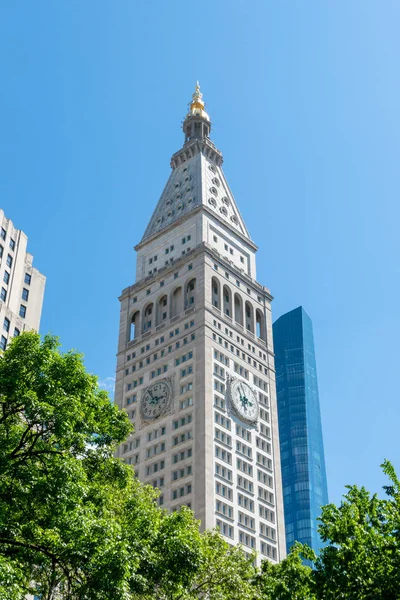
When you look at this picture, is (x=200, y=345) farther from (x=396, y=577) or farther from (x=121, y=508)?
(x=396, y=577)

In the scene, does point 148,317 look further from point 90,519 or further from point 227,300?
point 90,519

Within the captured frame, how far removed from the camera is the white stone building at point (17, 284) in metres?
78.6

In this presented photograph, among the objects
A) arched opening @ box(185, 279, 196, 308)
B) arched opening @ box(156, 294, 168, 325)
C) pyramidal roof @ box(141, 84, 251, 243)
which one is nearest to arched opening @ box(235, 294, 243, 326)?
arched opening @ box(185, 279, 196, 308)

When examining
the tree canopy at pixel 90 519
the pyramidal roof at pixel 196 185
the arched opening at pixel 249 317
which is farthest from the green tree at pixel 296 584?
the pyramidal roof at pixel 196 185

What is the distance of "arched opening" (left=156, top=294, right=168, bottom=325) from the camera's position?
112062 mm

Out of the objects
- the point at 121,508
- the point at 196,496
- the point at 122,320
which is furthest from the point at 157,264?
the point at 121,508

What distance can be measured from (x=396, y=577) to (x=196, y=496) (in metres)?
61.3

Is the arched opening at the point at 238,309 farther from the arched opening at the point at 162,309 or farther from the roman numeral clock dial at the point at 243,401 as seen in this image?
the roman numeral clock dial at the point at 243,401

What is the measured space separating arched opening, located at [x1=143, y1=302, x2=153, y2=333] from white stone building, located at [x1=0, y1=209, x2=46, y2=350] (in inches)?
1171

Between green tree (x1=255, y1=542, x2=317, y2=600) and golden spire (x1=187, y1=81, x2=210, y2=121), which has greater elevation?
golden spire (x1=187, y1=81, x2=210, y2=121)

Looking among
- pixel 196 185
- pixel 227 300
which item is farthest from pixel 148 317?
pixel 196 185

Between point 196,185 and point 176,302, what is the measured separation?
2276 centimetres

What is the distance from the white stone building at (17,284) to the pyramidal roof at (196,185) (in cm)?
3994

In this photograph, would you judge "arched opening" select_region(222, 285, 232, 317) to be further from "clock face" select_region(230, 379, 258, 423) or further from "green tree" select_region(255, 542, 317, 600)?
"green tree" select_region(255, 542, 317, 600)
